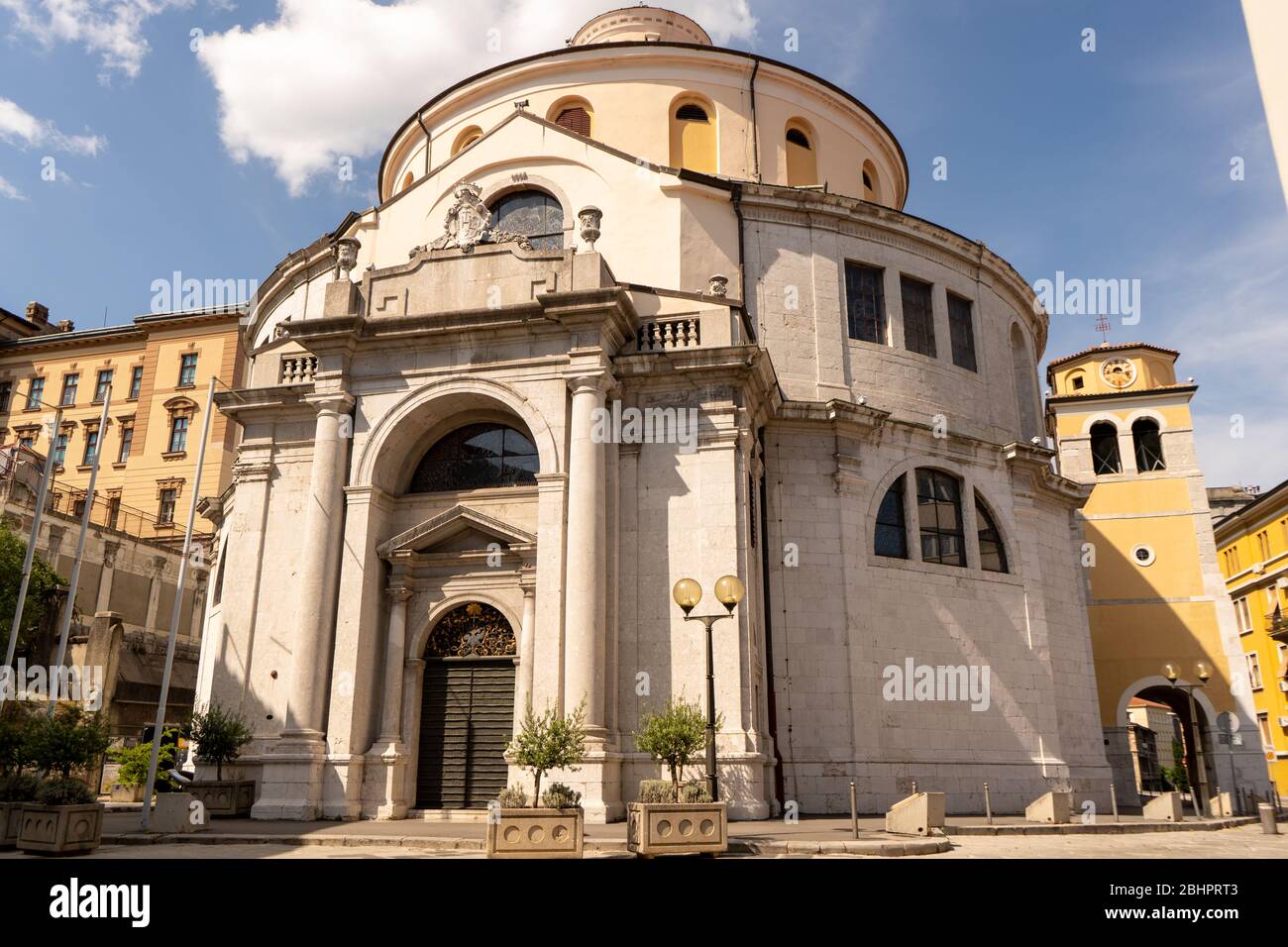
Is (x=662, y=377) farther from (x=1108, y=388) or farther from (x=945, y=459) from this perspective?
(x=1108, y=388)

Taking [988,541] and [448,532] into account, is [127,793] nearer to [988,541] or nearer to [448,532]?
[448,532]

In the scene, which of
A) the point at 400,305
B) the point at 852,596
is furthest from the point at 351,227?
the point at 852,596

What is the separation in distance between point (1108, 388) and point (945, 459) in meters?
19.9

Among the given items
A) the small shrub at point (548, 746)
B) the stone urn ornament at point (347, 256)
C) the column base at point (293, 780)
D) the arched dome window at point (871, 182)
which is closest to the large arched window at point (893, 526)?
the small shrub at point (548, 746)

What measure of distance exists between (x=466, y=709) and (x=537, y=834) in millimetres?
7528

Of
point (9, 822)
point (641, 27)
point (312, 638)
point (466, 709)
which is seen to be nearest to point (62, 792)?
point (9, 822)

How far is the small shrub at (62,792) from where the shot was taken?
13852 mm

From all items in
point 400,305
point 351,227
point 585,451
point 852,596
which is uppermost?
point 351,227

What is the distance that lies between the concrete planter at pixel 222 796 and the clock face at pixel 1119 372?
37094mm

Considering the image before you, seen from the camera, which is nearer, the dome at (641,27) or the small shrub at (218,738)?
the small shrub at (218,738)

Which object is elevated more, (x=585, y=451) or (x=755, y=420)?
(x=755, y=420)

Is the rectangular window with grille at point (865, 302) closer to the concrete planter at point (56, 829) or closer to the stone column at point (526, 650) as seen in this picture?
the stone column at point (526, 650)

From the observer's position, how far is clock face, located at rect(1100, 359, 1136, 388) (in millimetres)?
41281

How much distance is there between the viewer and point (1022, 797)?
2378 cm
